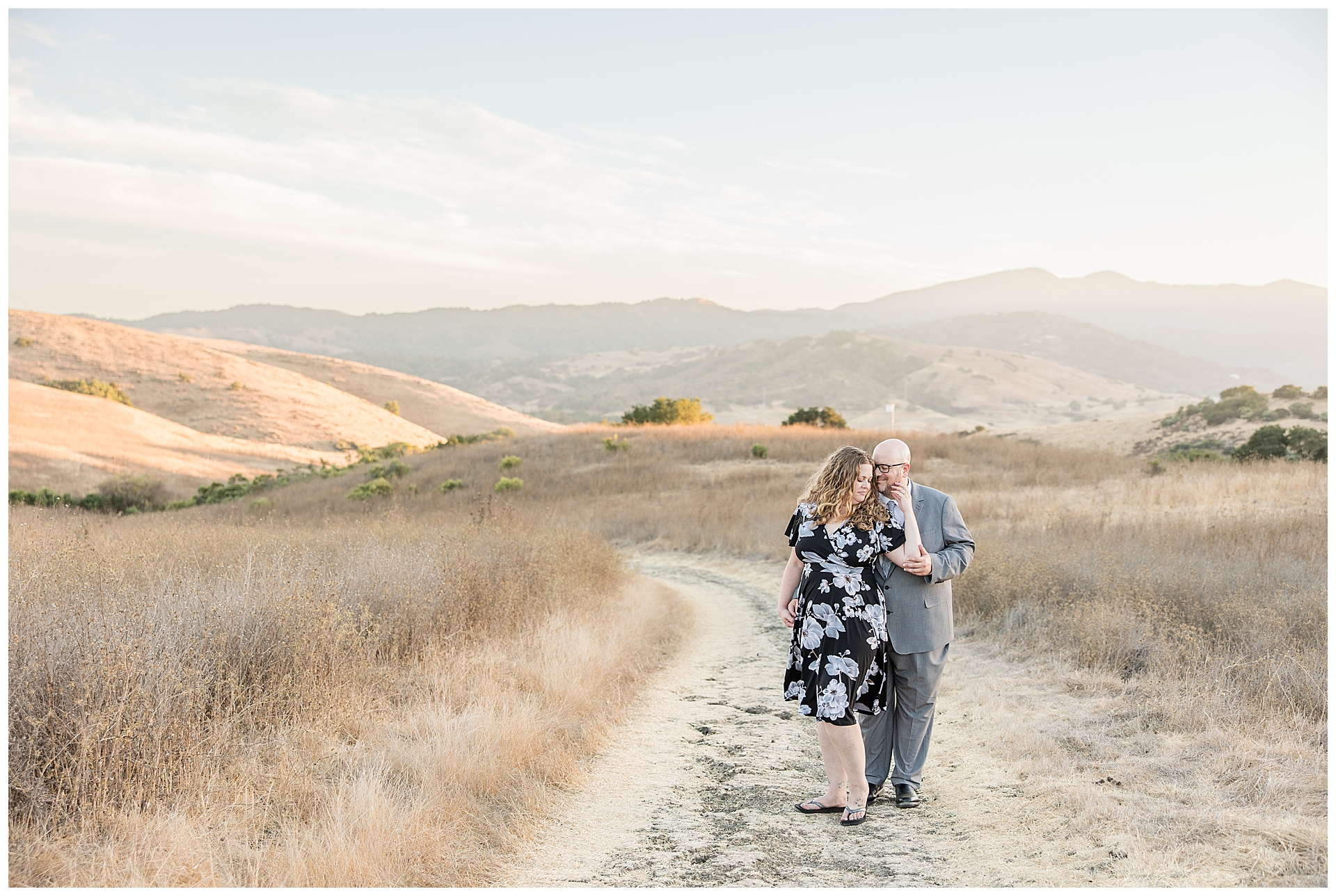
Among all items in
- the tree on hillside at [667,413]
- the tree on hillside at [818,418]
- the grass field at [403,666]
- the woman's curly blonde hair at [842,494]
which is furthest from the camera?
the tree on hillside at [667,413]

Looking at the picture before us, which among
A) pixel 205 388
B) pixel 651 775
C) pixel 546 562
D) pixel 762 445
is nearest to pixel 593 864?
pixel 651 775

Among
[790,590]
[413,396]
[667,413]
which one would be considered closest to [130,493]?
[667,413]

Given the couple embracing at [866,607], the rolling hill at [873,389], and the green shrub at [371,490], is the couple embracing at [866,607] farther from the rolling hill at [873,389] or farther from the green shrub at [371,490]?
the rolling hill at [873,389]

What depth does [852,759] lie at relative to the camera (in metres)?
4.50

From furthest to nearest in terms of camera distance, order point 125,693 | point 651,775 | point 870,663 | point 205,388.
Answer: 1. point 205,388
2. point 651,775
3. point 870,663
4. point 125,693

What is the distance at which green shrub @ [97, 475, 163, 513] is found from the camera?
2956 centimetres

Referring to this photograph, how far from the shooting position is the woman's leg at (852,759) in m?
4.48

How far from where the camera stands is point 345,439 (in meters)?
59.6

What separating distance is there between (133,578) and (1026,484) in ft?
74.0

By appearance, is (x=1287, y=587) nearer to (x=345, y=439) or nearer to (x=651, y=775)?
(x=651, y=775)

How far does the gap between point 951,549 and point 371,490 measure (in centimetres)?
2517

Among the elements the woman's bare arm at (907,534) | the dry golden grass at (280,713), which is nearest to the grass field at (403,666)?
the dry golden grass at (280,713)

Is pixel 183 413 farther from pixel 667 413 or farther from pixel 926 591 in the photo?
pixel 926 591

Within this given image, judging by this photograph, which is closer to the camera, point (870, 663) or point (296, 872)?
point (296, 872)
